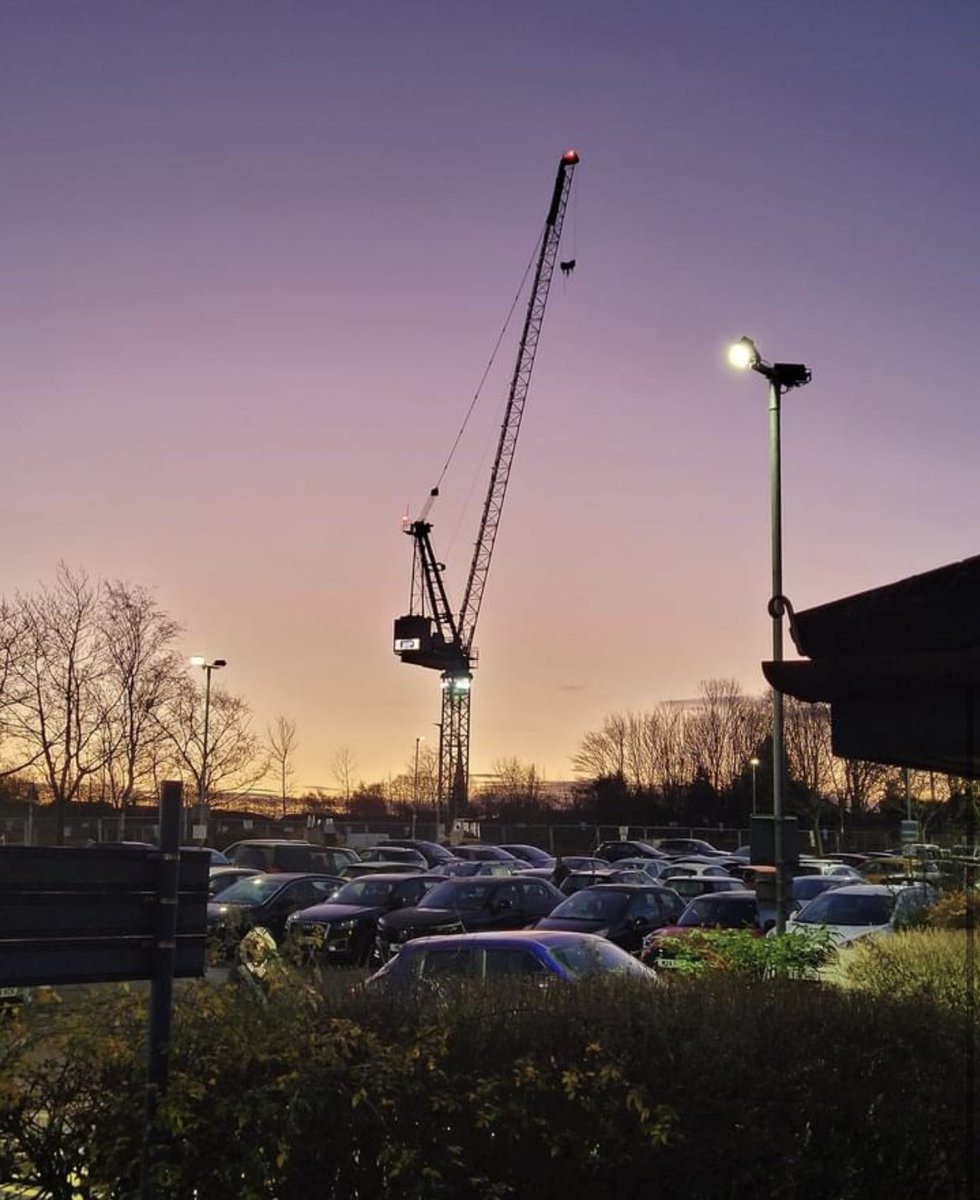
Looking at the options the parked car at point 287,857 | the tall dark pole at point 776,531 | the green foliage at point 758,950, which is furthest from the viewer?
the parked car at point 287,857

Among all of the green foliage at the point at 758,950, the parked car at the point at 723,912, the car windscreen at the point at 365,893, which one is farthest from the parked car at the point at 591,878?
the green foliage at the point at 758,950

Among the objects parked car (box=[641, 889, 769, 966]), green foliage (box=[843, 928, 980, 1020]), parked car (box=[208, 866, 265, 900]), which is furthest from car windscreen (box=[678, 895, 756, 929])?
parked car (box=[208, 866, 265, 900])

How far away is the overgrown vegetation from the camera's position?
4527mm

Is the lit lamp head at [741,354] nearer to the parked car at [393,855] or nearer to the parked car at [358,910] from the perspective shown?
the parked car at [358,910]

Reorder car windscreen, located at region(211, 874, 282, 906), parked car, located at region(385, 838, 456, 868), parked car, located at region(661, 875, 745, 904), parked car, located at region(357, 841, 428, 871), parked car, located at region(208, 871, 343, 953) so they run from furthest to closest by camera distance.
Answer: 1. parked car, located at region(385, 838, 456, 868)
2. parked car, located at region(357, 841, 428, 871)
3. parked car, located at region(661, 875, 745, 904)
4. car windscreen, located at region(211, 874, 282, 906)
5. parked car, located at region(208, 871, 343, 953)

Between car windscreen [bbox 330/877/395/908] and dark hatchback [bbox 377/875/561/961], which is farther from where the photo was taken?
car windscreen [bbox 330/877/395/908]

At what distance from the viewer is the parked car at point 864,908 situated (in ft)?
60.5

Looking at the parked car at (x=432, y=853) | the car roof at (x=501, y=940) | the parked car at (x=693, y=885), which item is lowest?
the parked car at (x=432, y=853)

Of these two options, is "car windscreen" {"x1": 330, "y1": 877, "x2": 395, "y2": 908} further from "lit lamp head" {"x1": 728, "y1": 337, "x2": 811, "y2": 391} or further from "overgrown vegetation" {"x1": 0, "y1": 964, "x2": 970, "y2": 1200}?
"overgrown vegetation" {"x1": 0, "y1": 964, "x2": 970, "y2": 1200}

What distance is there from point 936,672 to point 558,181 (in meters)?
99.7

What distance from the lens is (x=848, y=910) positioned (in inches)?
753

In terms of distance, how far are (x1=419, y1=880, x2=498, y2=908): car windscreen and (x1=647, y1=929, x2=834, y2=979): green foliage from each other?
29.0 ft

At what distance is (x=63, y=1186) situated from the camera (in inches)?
187

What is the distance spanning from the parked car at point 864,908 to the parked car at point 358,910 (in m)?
6.52
